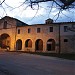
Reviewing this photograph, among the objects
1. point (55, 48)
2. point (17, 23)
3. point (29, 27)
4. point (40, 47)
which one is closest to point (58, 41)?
point (55, 48)

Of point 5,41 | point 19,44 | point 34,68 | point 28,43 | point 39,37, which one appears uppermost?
point 39,37

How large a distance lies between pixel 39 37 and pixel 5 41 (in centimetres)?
1165

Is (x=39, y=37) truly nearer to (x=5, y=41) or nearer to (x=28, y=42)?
(x=28, y=42)

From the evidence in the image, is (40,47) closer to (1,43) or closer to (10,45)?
(10,45)

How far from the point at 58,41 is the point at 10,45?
45.8 ft

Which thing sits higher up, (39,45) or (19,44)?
(19,44)

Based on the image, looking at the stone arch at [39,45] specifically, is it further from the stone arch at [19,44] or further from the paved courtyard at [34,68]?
the paved courtyard at [34,68]

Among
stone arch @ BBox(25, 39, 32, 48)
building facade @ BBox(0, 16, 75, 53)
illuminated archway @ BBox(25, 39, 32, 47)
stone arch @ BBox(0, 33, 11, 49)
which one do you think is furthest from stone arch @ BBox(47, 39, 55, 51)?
stone arch @ BBox(0, 33, 11, 49)

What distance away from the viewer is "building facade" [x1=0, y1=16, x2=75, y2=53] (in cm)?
5356

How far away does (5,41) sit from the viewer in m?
65.1

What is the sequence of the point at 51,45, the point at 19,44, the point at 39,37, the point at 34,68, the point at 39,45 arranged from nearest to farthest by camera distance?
the point at 34,68
the point at 51,45
the point at 39,37
the point at 39,45
the point at 19,44

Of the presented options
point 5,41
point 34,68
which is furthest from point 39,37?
point 34,68

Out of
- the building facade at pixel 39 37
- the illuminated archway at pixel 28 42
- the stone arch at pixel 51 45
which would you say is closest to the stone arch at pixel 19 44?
the building facade at pixel 39 37

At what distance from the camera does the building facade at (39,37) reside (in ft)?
176
